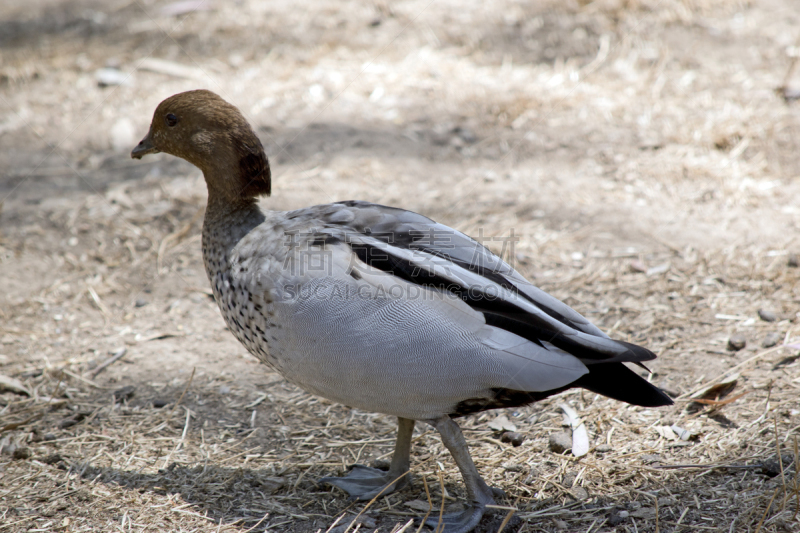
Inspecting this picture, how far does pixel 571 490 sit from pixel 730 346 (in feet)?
4.01

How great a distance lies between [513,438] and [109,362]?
210 centimetres

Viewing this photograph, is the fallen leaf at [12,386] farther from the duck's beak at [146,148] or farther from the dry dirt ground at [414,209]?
the duck's beak at [146,148]

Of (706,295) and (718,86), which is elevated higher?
(718,86)

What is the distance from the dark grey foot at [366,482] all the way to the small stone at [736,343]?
172 cm

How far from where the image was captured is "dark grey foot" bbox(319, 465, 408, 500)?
105 inches

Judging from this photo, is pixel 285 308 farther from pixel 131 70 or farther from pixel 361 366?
pixel 131 70

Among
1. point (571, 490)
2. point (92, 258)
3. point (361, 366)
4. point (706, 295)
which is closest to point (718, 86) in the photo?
point (706, 295)

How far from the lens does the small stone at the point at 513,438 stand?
287cm

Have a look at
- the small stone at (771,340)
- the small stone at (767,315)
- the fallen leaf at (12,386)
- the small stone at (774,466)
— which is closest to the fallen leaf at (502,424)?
the small stone at (774,466)

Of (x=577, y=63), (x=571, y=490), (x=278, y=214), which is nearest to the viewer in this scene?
(x=571, y=490)

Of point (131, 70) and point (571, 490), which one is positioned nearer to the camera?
point (571, 490)

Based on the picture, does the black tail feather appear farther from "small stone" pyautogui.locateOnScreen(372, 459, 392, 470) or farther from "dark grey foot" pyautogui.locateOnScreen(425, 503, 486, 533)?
"small stone" pyautogui.locateOnScreen(372, 459, 392, 470)

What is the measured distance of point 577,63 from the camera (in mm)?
6008

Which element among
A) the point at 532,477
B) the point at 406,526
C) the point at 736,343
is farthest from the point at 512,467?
the point at 736,343
